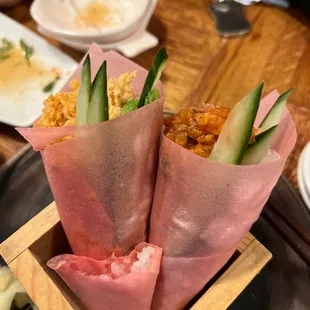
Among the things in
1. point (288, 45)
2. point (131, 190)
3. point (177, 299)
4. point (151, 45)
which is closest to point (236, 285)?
point (177, 299)

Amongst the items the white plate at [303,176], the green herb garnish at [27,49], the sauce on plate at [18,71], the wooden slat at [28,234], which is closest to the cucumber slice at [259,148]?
the wooden slat at [28,234]

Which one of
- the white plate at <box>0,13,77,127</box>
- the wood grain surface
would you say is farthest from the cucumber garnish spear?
the white plate at <box>0,13,77,127</box>

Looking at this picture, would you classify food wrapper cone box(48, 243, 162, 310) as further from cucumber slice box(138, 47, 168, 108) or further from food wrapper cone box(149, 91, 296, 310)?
cucumber slice box(138, 47, 168, 108)

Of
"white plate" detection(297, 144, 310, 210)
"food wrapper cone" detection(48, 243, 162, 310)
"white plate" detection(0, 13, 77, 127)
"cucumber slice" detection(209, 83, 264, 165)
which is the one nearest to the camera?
"cucumber slice" detection(209, 83, 264, 165)

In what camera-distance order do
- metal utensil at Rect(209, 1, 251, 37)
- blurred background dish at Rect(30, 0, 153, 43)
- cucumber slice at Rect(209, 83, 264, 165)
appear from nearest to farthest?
cucumber slice at Rect(209, 83, 264, 165), blurred background dish at Rect(30, 0, 153, 43), metal utensil at Rect(209, 1, 251, 37)

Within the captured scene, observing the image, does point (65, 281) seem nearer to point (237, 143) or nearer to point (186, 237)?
point (186, 237)

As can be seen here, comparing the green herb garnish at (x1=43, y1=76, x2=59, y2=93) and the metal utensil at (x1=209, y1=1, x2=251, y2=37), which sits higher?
the metal utensil at (x1=209, y1=1, x2=251, y2=37)

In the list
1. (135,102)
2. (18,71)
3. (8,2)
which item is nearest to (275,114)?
(135,102)
